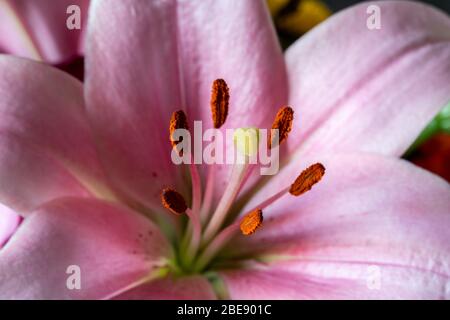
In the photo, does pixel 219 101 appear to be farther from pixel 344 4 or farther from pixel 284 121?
pixel 344 4

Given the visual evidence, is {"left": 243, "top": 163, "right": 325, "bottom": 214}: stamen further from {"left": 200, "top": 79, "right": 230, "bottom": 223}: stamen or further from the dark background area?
the dark background area

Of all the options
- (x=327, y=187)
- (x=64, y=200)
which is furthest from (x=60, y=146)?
(x=327, y=187)

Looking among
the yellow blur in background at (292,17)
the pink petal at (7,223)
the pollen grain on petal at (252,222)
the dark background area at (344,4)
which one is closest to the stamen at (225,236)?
the pollen grain on petal at (252,222)

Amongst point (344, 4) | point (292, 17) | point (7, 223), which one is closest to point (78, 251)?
point (7, 223)

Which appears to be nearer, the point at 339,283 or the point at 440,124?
the point at 339,283

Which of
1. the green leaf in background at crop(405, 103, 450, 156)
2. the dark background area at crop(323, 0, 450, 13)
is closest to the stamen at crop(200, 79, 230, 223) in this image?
the green leaf in background at crop(405, 103, 450, 156)

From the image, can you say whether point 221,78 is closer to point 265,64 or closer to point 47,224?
point 265,64

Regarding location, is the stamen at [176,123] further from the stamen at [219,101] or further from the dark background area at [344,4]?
the dark background area at [344,4]
